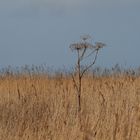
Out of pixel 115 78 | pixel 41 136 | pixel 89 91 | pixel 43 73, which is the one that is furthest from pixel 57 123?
pixel 43 73

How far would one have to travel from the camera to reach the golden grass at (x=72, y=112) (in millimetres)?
6543

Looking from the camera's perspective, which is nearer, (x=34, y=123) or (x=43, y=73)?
(x=34, y=123)

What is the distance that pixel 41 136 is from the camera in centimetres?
667

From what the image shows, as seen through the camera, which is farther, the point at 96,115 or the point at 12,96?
the point at 12,96

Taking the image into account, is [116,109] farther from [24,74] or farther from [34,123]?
[24,74]

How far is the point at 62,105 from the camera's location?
7867 mm

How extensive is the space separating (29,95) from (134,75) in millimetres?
1807

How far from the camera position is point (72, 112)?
7410 mm

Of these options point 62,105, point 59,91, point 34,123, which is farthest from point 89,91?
point 34,123

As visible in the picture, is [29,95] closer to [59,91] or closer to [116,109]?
[59,91]

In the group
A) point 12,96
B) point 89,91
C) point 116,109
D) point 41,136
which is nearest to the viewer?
point 41,136

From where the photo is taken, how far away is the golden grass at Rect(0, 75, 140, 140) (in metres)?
6.54

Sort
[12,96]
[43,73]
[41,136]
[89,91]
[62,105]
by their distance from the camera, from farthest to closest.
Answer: [43,73] → [12,96] → [89,91] → [62,105] → [41,136]

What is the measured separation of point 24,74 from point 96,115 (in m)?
4.32
